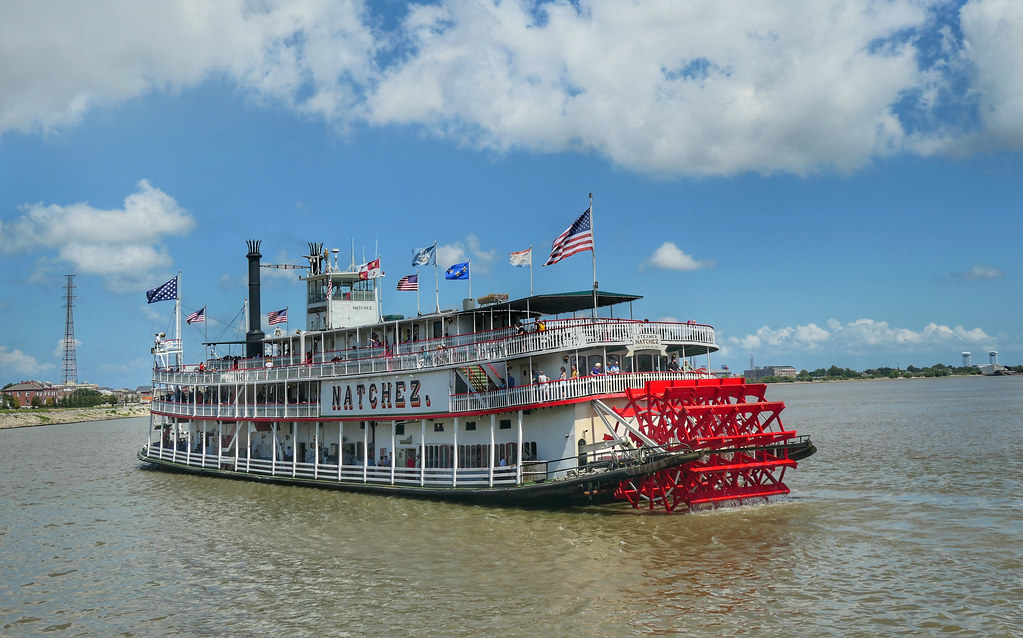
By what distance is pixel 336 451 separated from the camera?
106ft

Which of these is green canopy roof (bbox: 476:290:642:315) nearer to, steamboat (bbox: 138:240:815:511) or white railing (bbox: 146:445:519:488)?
steamboat (bbox: 138:240:815:511)

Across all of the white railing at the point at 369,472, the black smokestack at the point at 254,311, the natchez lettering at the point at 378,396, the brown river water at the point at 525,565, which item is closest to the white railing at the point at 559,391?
the white railing at the point at 369,472

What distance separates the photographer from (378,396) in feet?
96.1

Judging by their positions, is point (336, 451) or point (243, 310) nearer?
point (336, 451)

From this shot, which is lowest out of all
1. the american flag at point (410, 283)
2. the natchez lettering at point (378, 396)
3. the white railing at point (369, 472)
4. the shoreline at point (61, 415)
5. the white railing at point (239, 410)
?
the shoreline at point (61, 415)

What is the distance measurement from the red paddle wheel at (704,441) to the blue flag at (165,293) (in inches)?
989

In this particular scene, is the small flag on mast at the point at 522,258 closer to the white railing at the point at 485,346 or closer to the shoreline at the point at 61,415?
the white railing at the point at 485,346

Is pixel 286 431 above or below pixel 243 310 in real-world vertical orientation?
below

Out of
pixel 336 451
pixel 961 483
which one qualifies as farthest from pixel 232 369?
pixel 961 483

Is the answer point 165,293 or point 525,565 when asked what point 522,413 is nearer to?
point 525,565

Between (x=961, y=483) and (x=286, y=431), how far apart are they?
88.3ft

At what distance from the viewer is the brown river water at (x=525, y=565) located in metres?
14.6

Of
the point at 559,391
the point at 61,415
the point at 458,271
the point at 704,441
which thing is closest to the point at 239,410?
the point at 458,271

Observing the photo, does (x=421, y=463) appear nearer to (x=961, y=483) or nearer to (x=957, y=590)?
(x=957, y=590)
